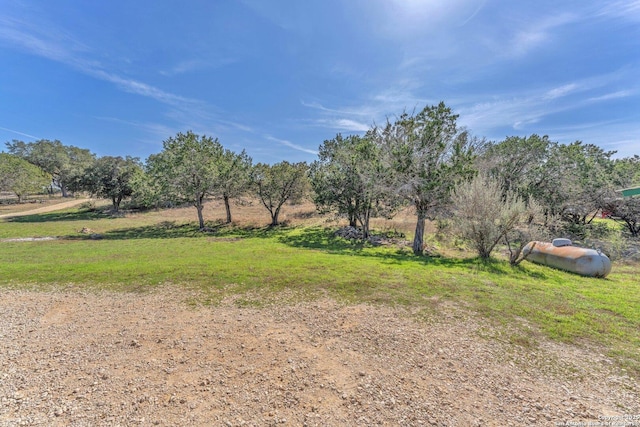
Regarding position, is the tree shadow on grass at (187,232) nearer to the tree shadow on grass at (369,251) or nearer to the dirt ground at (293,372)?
the tree shadow on grass at (369,251)

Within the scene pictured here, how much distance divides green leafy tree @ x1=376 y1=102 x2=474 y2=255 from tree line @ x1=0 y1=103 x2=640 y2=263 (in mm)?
65

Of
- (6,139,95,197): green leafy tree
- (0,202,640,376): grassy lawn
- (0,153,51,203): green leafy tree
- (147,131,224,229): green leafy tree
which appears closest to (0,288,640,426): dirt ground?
(0,202,640,376): grassy lawn

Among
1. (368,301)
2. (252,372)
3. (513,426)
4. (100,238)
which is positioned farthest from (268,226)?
(513,426)

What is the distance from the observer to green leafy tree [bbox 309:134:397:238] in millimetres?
20556

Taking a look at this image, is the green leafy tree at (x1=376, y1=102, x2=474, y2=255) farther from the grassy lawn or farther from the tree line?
the grassy lawn

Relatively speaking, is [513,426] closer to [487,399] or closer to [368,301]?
[487,399]

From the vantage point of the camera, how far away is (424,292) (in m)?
8.54

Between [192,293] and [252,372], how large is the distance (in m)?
4.79

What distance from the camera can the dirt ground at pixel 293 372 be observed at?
3848 millimetres

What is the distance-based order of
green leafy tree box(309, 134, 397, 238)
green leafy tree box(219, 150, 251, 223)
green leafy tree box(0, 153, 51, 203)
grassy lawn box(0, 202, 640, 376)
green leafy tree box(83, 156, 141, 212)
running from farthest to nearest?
green leafy tree box(0, 153, 51, 203), green leafy tree box(83, 156, 141, 212), green leafy tree box(219, 150, 251, 223), green leafy tree box(309, 134, 397, 238), grassy lawn box(0, 202, 640, 376)

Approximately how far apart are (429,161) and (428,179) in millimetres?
1349

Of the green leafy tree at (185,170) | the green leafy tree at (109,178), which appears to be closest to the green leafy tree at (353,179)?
the green leafy tree at (185,170)

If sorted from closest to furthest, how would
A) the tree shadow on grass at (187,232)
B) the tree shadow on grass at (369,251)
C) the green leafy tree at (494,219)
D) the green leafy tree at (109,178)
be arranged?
the tree shadow on grass at (369,251) → the green leafy tree at (494,219) → the tree shadow on grass at (187,232) → the green leafy tree at (109,178)

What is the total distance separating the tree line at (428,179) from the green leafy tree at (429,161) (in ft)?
0.21
